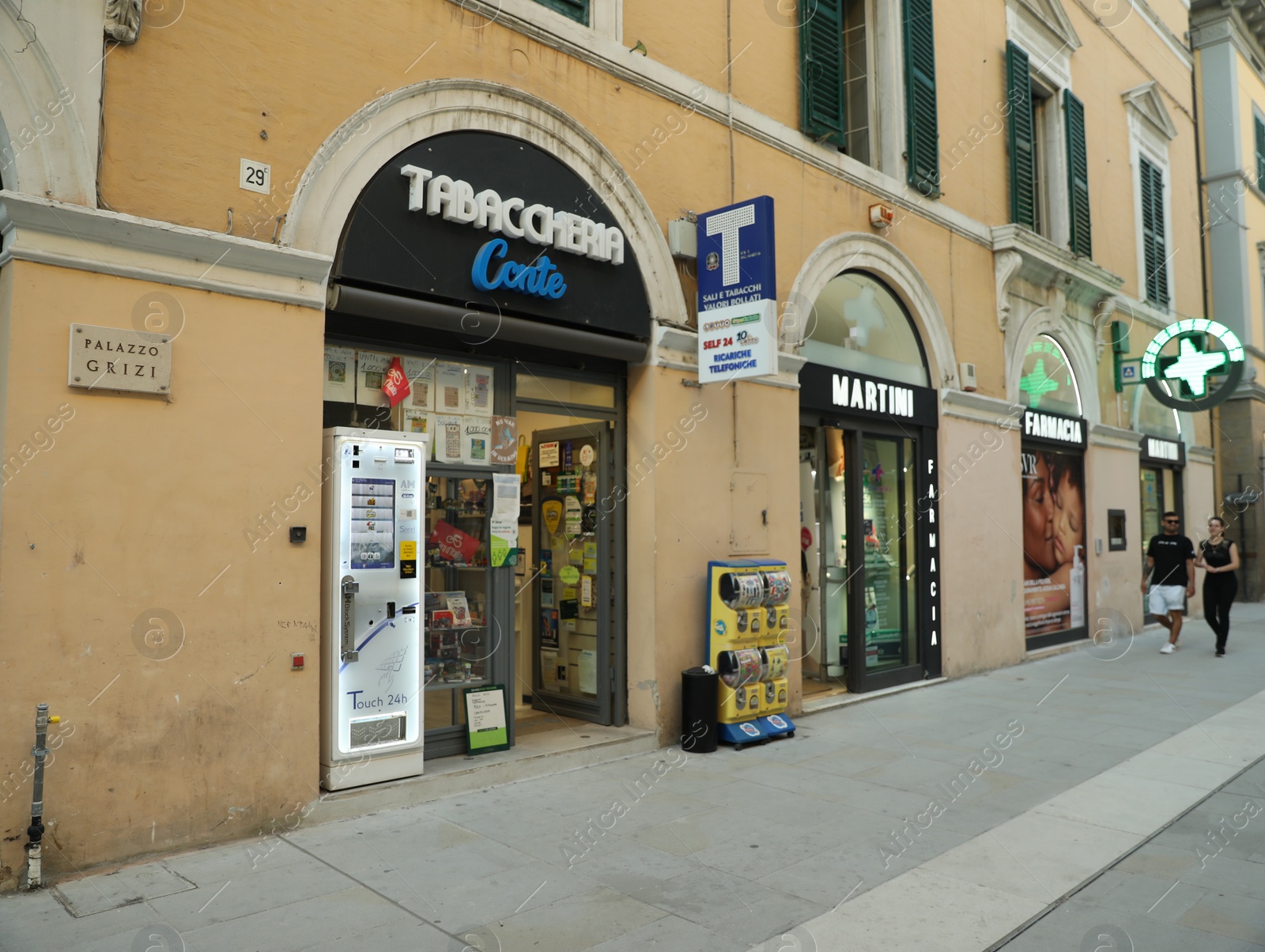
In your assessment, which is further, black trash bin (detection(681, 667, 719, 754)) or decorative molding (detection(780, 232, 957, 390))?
decorative molding (detection(780, 232, 957, 390))

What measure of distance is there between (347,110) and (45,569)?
3.18m

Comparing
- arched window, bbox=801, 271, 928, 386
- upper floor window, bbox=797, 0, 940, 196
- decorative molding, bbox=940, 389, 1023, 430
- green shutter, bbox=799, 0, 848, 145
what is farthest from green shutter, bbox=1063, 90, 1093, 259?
green shutter, bbox=799, 0, 848, 145

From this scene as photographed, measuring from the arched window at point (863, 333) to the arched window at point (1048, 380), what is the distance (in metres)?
2.94

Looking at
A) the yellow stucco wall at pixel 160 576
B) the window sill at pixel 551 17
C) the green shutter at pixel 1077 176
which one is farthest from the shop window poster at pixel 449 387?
the green shutter at pixel 1077 176

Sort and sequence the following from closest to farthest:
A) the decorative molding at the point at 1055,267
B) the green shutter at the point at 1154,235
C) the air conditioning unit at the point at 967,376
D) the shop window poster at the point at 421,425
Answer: the shop window poster at the point at 421,425 → the air conditioning unit at the point at 967,376 → the decorative molding at the point at 1055,267 → the green shutter at the point at 1154,235

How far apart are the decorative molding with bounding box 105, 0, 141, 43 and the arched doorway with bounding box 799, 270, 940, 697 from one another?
250 inches

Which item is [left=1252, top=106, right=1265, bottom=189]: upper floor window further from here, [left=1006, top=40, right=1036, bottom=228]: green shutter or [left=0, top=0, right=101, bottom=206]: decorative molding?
[left=0, top=0, right=101, bottom=206]: decorative molding

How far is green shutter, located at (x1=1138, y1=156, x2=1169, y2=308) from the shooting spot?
16.8 metres

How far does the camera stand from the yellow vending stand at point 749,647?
24.8ft

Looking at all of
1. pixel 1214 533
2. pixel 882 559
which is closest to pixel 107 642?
pixel 882 559

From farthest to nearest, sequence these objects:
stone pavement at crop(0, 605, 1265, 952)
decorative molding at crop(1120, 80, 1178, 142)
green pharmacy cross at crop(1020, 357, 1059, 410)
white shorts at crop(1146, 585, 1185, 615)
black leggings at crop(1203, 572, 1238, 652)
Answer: decorative molding at crop(1120, 80, 1178, 142) → white shorts at crop(1146, 585, 1185, 615) → green pharmacy cross at crop(1020, 357, 1059, 410) → black leggings at crop(1203, 572, 1238, 652) → stone pavement at crop(0, 605, 1265, 952)

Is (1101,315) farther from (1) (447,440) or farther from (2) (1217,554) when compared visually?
(1) (447,440)

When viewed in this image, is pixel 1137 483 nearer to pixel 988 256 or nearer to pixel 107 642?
pixel 988 256

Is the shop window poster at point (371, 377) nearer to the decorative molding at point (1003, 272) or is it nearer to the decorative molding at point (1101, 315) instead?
the decorative molding at point (1003, 272)
